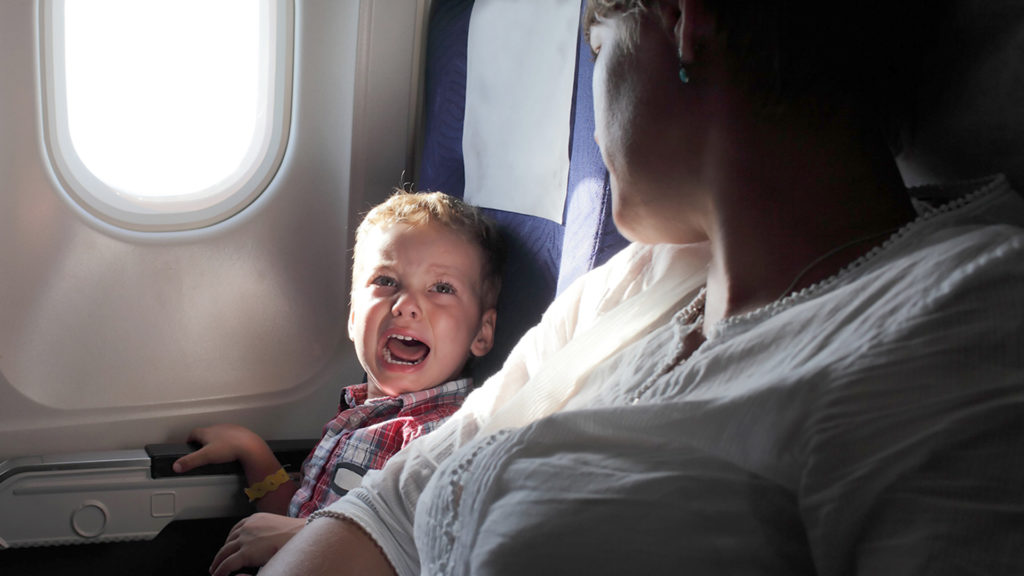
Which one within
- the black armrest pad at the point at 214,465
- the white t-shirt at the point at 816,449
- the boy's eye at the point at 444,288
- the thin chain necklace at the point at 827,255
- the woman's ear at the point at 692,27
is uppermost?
the woman's ear at the point at 692,27

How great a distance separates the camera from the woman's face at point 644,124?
0.83m

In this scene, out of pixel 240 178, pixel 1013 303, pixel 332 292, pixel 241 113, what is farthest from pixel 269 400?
pixel 1013 303

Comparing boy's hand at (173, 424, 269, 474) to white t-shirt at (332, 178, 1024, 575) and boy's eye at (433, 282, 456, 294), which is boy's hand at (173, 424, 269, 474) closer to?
boy's eye at (433, 282, 456, 294)

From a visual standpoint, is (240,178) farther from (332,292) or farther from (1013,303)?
(1013,303)

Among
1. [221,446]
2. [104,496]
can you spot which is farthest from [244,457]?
[104,496]

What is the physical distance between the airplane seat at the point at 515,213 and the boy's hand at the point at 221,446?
0.54m

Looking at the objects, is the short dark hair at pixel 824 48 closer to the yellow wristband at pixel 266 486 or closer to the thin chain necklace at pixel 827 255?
the thin chain necklace at pixel 827 255

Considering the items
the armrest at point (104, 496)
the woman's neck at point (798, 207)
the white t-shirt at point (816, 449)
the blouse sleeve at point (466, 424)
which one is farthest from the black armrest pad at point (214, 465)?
the woman's neck at point (798, 207)

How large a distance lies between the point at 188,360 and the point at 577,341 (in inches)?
55.0

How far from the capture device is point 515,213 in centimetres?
171

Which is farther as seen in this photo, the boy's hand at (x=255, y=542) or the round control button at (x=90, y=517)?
the round control button at (x=90, y=517)

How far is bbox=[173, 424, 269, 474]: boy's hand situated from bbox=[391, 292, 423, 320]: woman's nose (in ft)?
1.57

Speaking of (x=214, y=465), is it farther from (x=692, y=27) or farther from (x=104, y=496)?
(x=692, y=27)

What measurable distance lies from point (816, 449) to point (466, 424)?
0.61m
